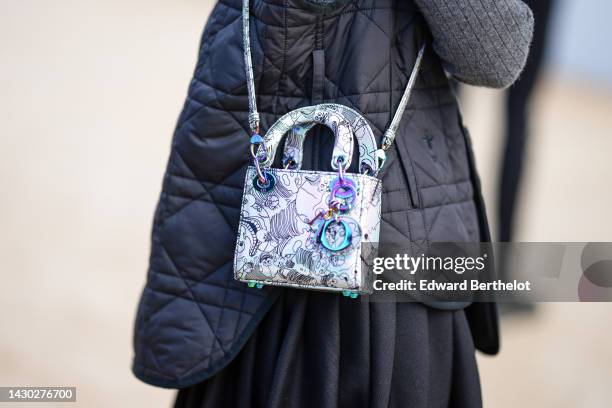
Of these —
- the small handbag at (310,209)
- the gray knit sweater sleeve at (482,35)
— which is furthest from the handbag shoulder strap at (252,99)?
the gray knit sweater sleeve at (482,35)

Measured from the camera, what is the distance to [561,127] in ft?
22.1

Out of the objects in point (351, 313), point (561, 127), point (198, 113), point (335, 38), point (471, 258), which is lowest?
point (351, 313)

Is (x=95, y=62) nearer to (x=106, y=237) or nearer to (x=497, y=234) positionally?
(x=106, y=237)

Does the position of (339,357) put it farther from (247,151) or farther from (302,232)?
(247,151)

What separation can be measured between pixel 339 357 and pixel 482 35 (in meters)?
0.60

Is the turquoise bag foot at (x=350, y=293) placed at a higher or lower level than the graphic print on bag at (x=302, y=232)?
lower

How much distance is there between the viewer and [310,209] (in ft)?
3.89

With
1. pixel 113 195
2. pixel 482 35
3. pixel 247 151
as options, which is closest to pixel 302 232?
pixel 247 151

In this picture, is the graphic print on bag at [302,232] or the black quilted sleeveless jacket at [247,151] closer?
the graphic print on bag at [302,232]

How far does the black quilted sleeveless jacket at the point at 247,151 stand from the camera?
1285 millimetres

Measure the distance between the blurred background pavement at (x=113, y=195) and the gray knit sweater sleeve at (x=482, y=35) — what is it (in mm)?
1607

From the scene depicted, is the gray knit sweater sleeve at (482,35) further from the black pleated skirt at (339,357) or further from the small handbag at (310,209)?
the black pleated skirt at (339,357)

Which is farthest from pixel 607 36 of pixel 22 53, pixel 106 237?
pixel 106 237

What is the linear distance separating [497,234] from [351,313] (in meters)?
2.25
